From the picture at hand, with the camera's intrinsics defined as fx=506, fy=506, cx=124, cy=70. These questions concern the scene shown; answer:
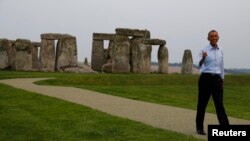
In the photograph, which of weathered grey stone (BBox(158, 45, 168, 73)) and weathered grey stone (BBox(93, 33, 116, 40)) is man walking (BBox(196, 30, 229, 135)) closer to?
weathered grey stone (BBox(158, 45, 168, 73))

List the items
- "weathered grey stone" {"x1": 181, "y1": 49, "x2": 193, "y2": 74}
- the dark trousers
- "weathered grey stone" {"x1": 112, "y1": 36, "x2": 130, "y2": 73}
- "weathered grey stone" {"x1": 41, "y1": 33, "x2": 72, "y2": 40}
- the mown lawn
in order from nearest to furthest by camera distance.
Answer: the mown lawn
the dark trousers
"weathered grey stone" {"x1": 112, "y1": 36, "x2": 130, "y2": 73}
"weathered grey stone" {"x1": 41, "y1": 33, "x2": 72, "y2": 40}
"weathered grey stone" {"x1": 181, "y1": 49, "x2": 193, "y2": 74}

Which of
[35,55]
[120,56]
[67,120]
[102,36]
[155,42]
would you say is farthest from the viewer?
[35,55]

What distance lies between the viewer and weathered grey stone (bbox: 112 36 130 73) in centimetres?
3803

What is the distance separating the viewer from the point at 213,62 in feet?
32.5

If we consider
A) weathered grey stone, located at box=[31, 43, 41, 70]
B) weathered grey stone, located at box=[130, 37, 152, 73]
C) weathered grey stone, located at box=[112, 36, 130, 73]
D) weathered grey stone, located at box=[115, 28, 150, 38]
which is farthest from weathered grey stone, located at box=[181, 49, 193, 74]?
weathered grey stone, located at box=[31, 43, 41, 70]

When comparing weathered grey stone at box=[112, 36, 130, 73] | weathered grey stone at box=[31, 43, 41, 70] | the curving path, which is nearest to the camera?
the curving path

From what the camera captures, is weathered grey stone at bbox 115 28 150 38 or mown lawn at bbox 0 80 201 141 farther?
weathered grey stone at bbox 115 28 150 38

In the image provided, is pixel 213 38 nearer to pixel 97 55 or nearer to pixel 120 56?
pixel 120 56

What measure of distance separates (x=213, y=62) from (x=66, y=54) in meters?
31.0

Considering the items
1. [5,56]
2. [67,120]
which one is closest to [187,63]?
[5,56]

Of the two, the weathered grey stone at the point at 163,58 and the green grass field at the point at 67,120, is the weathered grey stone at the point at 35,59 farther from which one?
the green grass field at the point at 67,120

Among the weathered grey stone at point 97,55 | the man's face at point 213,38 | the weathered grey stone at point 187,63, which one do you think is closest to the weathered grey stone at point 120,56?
the weathered grey stone at point 97,55

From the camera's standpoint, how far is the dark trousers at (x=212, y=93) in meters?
9.71

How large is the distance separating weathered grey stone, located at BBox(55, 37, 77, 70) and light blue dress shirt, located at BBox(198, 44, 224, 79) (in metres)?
30.6
